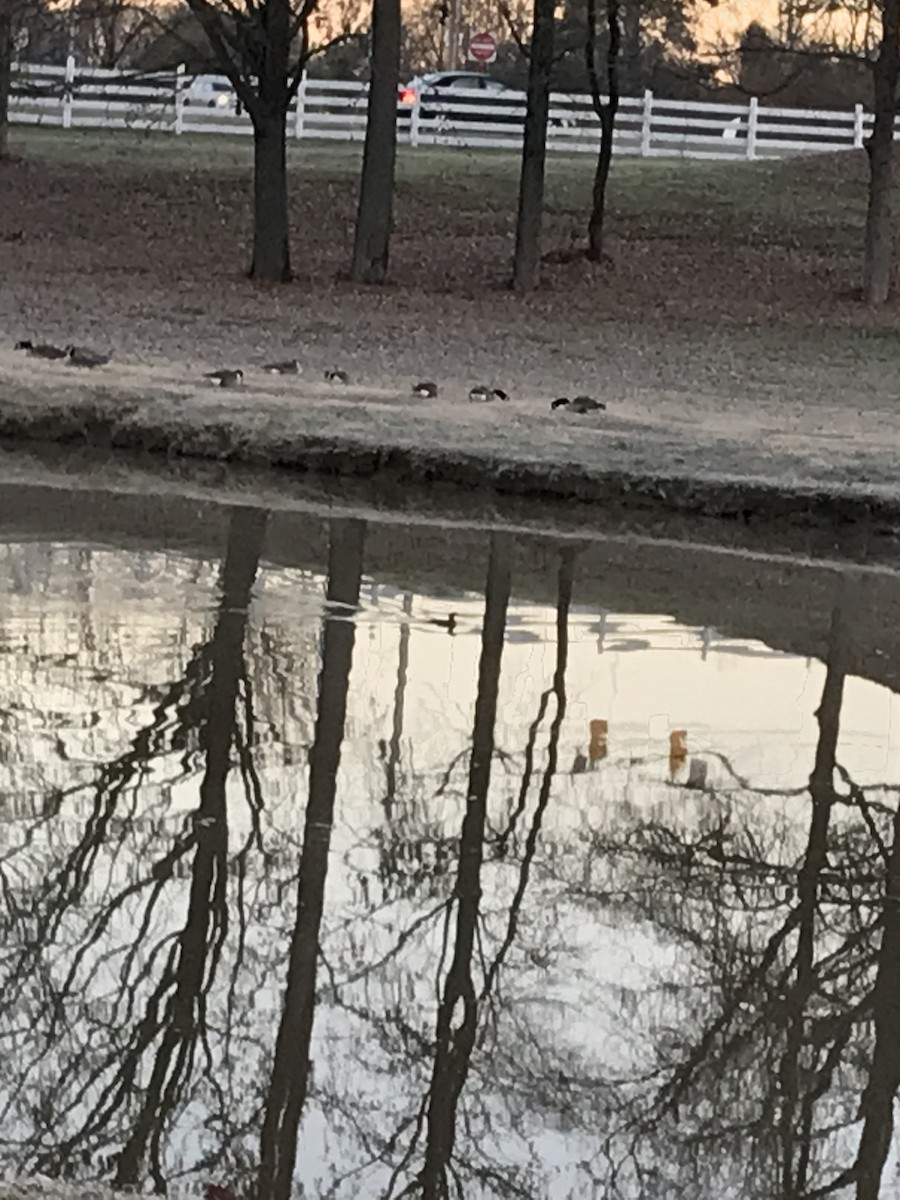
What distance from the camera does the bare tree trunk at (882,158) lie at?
2572 cm

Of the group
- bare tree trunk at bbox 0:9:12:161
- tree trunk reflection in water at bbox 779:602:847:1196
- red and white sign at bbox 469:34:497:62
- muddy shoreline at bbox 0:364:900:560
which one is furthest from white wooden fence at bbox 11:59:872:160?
tree trunk reflection in water at bbox 779:602:847:1196

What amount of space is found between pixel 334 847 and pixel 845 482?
7.73 meters

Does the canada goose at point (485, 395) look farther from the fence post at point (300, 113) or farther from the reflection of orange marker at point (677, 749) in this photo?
the fence post at point (300, 113)

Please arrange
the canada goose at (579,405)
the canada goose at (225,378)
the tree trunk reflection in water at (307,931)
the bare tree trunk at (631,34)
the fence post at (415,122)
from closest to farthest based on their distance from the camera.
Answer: the tree trunk reflection in water at (307,931) < the canada goose at (579,405) < the canada goose at (225,378) < the bare tree trunk at (631,34) < the fence post at (415,122)

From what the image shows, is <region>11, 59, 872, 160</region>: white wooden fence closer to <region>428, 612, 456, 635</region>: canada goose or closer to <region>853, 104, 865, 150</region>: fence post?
<region>853, 104, 865, 150</region>: fence post

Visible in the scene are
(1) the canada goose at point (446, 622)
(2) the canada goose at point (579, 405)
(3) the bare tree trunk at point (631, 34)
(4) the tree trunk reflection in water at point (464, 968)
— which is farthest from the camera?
(3) the bare tree trunk at point (631, 34)

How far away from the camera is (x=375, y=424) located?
14922mm

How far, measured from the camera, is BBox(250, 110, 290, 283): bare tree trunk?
2720 centimetres

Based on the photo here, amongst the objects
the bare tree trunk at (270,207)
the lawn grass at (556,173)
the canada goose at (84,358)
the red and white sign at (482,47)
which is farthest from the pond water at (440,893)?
the red and white sign at (482,47)

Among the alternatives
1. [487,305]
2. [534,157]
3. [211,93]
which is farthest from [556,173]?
[211,93]

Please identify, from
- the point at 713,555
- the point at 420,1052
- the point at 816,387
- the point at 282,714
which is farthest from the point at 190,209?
the point at 420,1052

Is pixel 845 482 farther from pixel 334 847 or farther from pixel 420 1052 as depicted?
pixel 420 1052

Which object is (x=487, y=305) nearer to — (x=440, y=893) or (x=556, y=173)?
(x=556, y=173)

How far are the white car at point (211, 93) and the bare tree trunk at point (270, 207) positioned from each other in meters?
18.8
